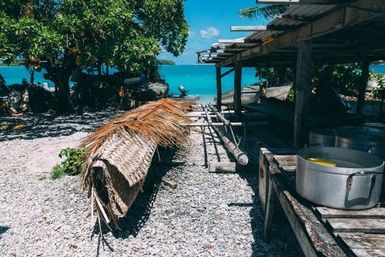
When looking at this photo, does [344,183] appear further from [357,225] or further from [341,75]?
[341,75]

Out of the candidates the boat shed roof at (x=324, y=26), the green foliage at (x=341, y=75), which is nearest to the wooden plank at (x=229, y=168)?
the boat shed roof at (x=324, y=26)

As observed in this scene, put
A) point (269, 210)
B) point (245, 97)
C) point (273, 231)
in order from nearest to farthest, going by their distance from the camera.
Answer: point (269, 210), point (273, 231), point (245, 97)

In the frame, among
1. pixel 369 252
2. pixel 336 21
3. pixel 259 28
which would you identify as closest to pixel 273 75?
pixel 259 28

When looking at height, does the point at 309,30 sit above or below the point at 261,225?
above

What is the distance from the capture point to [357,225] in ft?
9.60

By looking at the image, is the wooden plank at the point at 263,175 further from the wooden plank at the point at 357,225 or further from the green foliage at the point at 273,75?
the green foliage at the point at 273,75

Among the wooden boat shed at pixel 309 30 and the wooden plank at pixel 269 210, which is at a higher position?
the wooden boat shed at pixel 309 30

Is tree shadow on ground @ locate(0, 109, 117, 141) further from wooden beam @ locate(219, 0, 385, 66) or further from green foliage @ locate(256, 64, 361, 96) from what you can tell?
green foliage @ locate(256, 64, 361, 96)

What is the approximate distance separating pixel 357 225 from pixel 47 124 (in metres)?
17.0

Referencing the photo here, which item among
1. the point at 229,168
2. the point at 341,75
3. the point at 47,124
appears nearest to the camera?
the point at 229,168

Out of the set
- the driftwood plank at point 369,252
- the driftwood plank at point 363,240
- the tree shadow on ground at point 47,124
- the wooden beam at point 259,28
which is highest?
the wooden beam at point 259,28

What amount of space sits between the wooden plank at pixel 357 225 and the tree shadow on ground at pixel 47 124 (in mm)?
13590

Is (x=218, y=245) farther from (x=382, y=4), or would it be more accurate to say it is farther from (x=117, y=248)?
(x=382, y=4)

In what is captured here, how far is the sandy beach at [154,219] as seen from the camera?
17.1 feet
